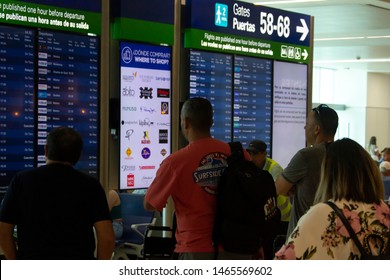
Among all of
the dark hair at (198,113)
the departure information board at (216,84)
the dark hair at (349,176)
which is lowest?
the dark hair at (349,176)

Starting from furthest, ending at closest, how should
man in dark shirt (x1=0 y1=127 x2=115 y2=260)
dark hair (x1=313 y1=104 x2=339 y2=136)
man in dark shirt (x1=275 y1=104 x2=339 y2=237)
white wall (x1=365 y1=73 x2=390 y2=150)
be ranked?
1. white wall (x1=365 y1=73 x2=390 y2=150)
2. dark hair (x1=313 y1=104 x2=339 y2=136)
3. man in dark shirt (x1=275 y1=104 x2=339 y2=237)
4. man in dark shirt (x1=0 y1=127 x2=115 y2=260)

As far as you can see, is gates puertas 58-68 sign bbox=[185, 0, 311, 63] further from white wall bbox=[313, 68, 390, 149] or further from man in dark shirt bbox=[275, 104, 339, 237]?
white wall bbox=[313, 68, 390, 149]

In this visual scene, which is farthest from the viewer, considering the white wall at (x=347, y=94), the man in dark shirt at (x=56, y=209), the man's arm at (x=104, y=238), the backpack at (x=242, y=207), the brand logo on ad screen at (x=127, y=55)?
the white wall at (x=347, y=94)

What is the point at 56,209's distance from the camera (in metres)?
3.22

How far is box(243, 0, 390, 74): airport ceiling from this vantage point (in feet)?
33.5

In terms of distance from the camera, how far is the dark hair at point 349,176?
8.00 feet

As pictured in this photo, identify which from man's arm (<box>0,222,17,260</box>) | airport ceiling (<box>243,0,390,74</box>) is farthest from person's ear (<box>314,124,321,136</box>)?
airport ceiling (<box>243,0,390,74</box>)

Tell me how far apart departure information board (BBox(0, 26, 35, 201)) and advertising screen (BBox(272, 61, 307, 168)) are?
3205mm

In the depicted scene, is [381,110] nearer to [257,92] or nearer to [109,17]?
[257,92]

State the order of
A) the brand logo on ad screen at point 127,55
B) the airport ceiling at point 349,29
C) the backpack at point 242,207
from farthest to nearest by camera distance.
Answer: the airport ceiling at point 349,29 → the brand logo on ad screen at point 127,55 → the backpack at point 242,207

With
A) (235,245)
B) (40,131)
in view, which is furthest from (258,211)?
(40,131)

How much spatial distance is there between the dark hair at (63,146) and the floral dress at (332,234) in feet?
4.24

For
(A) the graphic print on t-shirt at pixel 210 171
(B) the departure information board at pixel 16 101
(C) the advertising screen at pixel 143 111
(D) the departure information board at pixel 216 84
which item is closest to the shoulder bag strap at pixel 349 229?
(A) the graphic print on t-shirt at pixel 210 171

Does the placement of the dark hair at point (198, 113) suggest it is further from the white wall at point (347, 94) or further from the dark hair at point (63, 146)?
the white wall at point (347, 94)
